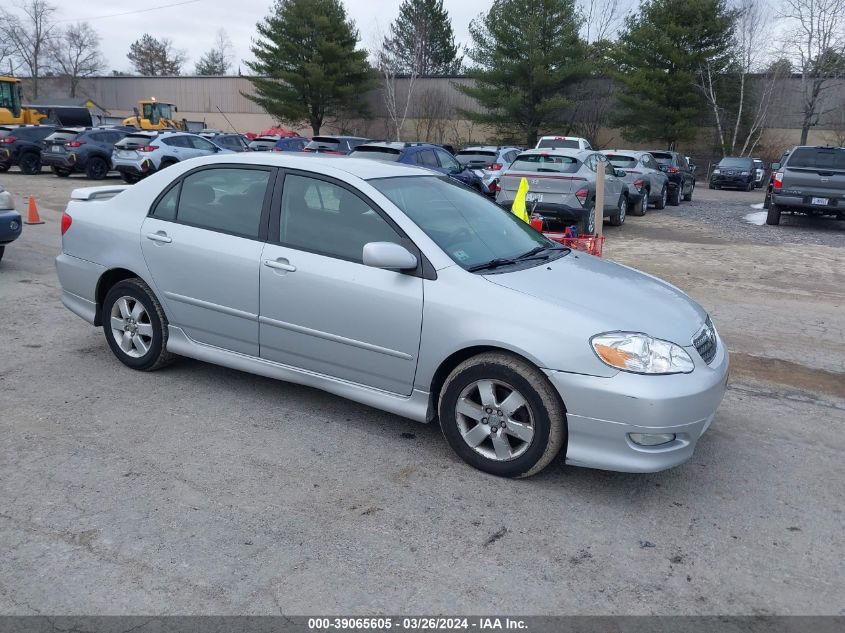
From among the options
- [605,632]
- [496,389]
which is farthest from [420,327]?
[605,632]

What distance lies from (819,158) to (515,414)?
50.6ft

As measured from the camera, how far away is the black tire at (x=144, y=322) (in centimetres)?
515

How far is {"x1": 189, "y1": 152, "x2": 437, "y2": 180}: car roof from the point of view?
4672mm

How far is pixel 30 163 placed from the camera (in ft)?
81.2

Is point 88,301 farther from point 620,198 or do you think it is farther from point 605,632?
point 620,198

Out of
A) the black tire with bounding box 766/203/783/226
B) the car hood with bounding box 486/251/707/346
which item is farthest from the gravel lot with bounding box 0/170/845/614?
the black tire with bounding box 766/203/783/226

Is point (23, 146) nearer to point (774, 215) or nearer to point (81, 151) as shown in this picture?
point (81, 151)

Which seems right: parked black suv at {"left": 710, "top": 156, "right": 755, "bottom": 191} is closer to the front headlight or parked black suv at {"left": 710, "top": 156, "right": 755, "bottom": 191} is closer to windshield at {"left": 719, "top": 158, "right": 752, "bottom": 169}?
windshield at {"left": 719, "top": 158, "right": 752, "bottom": 169}

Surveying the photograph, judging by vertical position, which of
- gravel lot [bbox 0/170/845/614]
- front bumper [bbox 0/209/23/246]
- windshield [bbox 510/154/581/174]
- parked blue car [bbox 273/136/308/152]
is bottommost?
gravel lot [bbox 0/170/845/614]

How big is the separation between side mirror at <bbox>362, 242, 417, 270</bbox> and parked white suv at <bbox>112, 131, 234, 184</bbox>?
18214 millimetres

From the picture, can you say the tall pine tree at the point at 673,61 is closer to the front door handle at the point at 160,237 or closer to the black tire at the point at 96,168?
the black tire at the point at 96,168

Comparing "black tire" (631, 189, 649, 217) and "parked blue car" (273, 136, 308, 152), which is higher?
"parked blue car" (273, 136, 308, 152)

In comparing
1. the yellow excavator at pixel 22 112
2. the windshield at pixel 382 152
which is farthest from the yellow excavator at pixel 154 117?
the windshield at pixel 382 152

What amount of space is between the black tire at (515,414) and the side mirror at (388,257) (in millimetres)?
639
